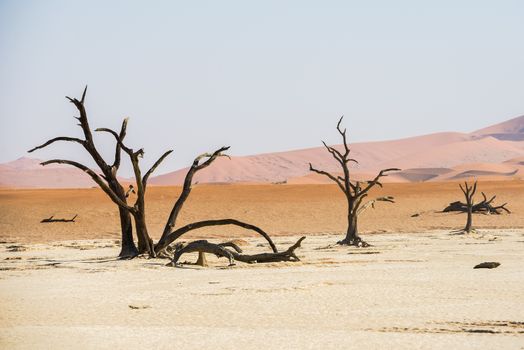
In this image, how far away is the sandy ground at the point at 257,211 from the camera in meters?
32.2

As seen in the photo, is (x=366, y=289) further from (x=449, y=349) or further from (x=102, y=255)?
(x=102, y=255)

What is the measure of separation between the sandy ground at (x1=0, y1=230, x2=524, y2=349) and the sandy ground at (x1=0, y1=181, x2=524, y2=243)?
13.5m

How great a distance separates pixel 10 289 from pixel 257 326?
5059mm

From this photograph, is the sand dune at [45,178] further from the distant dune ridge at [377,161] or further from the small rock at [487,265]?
the small rock at [487,265]

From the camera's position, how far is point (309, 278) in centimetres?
1368

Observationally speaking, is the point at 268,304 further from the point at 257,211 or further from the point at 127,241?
the point at 257,211

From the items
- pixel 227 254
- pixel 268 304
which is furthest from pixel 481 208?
pixel 268 304

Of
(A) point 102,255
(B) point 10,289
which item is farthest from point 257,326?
(A) point 102,255

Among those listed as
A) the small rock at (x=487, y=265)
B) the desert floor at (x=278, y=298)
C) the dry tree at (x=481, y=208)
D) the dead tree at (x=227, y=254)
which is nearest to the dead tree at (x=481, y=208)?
the dry tree at (x=481, y=208)

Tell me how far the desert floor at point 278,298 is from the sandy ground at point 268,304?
15 mm

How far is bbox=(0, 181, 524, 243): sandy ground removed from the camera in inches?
1266

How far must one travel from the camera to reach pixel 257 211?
3941 cm

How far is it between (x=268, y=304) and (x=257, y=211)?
28619 millimetres

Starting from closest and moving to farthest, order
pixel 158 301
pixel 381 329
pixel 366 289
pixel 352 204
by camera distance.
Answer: pixel 381 329 → pixel 158 301 → pixel 366 289 → pixel 352 204
